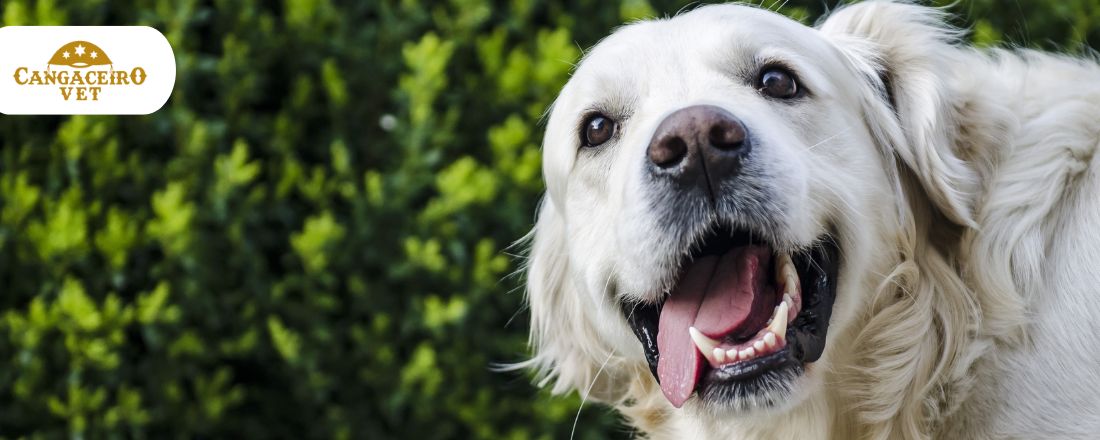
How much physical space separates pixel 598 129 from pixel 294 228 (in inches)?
75.7

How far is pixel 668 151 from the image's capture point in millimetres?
2324

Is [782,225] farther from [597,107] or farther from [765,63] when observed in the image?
[597,107]

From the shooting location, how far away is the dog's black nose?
7.50 ft

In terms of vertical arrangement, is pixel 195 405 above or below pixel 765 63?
below

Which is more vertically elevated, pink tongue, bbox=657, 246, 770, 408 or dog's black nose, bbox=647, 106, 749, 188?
dog's black nose, bbox=647, 106, 749, 188

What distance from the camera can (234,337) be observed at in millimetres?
4238

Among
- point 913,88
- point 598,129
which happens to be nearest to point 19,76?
point 598,129

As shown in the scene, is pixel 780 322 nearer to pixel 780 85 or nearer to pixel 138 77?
pixel 780 85

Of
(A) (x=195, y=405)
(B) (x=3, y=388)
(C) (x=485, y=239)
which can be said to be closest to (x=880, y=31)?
(C) (x=485, y=239)

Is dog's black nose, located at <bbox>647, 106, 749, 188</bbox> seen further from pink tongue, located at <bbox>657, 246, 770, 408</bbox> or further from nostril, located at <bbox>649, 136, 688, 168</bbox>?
pink tongue, located at <bbox>657, 246, 770, 408</bbox>

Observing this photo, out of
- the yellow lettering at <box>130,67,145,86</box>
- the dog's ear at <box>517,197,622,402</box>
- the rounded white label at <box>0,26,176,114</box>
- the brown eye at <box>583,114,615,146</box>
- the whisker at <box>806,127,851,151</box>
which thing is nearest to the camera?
the whisker at <box>806,127,851,151</box>

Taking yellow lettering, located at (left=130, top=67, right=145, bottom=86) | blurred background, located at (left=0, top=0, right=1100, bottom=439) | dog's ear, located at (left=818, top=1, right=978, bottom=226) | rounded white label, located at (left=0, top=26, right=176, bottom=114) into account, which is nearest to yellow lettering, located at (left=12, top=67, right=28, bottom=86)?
rounded white label, located at (left=0, top=26, right=176, bottom=114)

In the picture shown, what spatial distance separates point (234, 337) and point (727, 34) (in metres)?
2.39

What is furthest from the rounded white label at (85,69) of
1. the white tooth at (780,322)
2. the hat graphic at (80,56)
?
the white tooth at (780,322)
